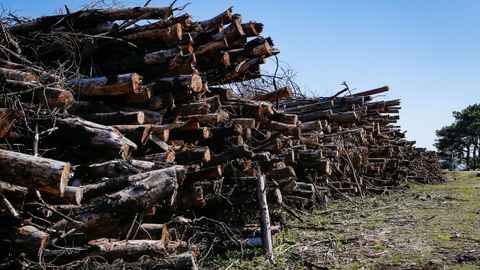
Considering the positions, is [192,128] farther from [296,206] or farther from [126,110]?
[296,206]

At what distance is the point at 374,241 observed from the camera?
6.19 meters

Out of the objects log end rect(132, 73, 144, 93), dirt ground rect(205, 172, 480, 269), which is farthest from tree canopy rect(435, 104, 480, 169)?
log end rect(132, 73, 144, 93)

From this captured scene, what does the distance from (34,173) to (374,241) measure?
192 inches

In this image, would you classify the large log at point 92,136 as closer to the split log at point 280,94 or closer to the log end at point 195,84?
the log end at point 195,84

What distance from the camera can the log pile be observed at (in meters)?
3.77

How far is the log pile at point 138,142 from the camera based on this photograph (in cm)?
377

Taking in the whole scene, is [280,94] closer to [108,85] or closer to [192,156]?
[192,156]

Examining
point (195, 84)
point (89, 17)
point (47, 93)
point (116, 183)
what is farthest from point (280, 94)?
point (47, 93)

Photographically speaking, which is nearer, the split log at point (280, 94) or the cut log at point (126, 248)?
the cut log at point (126, 248)

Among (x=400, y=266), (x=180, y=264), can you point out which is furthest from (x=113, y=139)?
(x=400, y=266)

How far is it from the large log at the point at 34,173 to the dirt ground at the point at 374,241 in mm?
2453

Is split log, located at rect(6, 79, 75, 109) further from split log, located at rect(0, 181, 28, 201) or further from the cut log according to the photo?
the cut log

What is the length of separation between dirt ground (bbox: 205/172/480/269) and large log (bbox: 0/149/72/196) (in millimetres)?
2453

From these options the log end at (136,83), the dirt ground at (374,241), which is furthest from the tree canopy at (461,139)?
the log end at (136,83)
